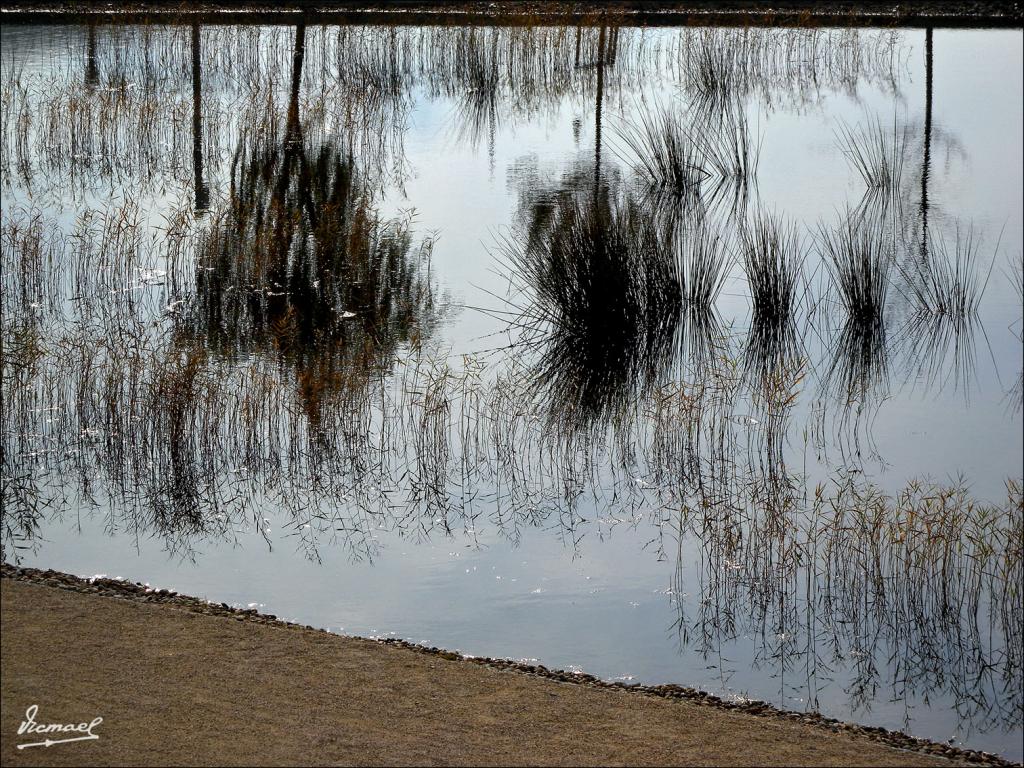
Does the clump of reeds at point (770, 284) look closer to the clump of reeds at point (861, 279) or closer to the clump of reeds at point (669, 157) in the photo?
the clump of reeds at point (861, 279)

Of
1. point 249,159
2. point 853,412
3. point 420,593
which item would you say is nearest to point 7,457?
point 420,593

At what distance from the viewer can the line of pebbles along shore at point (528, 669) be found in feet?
10.8

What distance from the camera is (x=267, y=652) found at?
3.50 metres

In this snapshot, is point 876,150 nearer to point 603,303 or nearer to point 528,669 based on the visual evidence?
point 603,303

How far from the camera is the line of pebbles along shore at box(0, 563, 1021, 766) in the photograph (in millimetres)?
3305

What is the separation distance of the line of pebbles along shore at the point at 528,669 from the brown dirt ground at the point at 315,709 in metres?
0.09

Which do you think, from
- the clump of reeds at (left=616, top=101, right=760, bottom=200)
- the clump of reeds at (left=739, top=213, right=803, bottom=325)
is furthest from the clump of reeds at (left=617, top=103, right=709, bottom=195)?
the clump of reeds at (left=739, top=213, right=803, bottom=325)

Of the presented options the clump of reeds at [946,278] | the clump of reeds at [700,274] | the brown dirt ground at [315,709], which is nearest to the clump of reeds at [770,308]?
the clump of reeds at [700,274]

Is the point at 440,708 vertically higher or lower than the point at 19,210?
lower

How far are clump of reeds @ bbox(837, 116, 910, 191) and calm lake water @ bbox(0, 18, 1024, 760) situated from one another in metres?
0.04

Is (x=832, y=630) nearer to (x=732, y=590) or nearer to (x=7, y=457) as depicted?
(x=732, y=590)

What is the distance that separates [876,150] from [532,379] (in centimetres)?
578

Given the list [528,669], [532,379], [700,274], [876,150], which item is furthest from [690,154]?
[528,669]

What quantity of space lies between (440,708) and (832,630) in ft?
4.32
